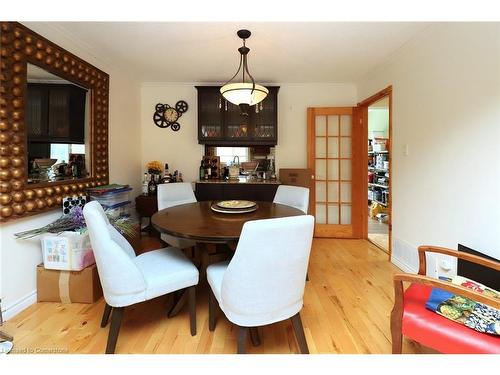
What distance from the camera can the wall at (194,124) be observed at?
159 inches

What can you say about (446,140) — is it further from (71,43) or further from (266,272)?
(71,43)

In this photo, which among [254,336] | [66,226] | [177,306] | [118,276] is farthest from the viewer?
[66,226]

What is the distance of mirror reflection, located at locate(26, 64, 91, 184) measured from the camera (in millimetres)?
2072

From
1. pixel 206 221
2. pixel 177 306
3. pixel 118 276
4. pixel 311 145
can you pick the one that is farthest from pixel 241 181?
pixel 118 276

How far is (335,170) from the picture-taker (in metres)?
4.07

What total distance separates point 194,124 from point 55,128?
2014 mm

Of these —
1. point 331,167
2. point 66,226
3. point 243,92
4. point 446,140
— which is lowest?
point 66,226

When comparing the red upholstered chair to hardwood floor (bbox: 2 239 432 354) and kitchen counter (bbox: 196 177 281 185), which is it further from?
kitchen counter (bbox: 196 177 281 185)

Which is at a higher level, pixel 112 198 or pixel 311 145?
pixel 311 145

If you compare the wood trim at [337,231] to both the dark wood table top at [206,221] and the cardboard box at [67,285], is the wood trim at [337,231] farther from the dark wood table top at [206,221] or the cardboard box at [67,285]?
the cardboard box at [67,285]

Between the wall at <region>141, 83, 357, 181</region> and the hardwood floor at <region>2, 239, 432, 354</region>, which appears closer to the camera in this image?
the hardwood floor at <region>2, 239, 432, 354</region>

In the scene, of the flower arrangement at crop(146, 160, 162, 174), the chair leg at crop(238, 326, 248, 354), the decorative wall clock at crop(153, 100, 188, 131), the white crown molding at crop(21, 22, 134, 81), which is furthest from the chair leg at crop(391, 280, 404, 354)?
the decorative wall clock at crop(153, 100, 188, 131)

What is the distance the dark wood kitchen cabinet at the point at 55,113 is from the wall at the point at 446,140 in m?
3.28

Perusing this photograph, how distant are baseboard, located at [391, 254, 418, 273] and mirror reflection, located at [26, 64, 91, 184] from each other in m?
3.47
